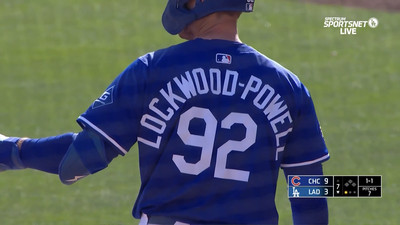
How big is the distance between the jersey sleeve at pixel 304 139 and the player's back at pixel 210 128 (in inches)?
2.0

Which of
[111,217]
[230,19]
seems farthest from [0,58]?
[230,19]

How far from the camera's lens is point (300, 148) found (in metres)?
2.68

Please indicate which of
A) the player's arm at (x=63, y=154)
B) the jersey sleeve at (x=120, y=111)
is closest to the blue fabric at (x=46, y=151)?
the player's arm at (x=63, y=154)

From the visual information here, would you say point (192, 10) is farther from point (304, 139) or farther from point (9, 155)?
point (9, 155)

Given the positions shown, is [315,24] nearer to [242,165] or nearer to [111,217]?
[111,217]

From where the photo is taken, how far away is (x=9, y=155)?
8.42 ft

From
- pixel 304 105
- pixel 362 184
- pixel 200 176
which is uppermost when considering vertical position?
pixel 304 105

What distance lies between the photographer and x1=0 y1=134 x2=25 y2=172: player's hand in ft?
8.41

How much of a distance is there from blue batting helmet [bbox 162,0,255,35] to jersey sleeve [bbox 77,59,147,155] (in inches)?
8.9

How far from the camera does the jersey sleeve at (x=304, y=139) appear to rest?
262cm

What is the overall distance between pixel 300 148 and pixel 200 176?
369mm

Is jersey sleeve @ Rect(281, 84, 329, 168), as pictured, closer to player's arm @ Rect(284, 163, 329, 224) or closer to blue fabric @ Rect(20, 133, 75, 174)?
player's arm @ Rect(284, 163, 329, 224)

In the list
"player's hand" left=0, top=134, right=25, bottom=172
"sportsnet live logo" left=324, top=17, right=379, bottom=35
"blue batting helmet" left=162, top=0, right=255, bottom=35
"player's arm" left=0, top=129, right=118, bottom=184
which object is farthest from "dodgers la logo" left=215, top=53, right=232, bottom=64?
"sportsnet live logo" left=324, top=17, right=379, bottom=35

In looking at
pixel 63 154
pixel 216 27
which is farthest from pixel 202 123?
pixel 63 154
